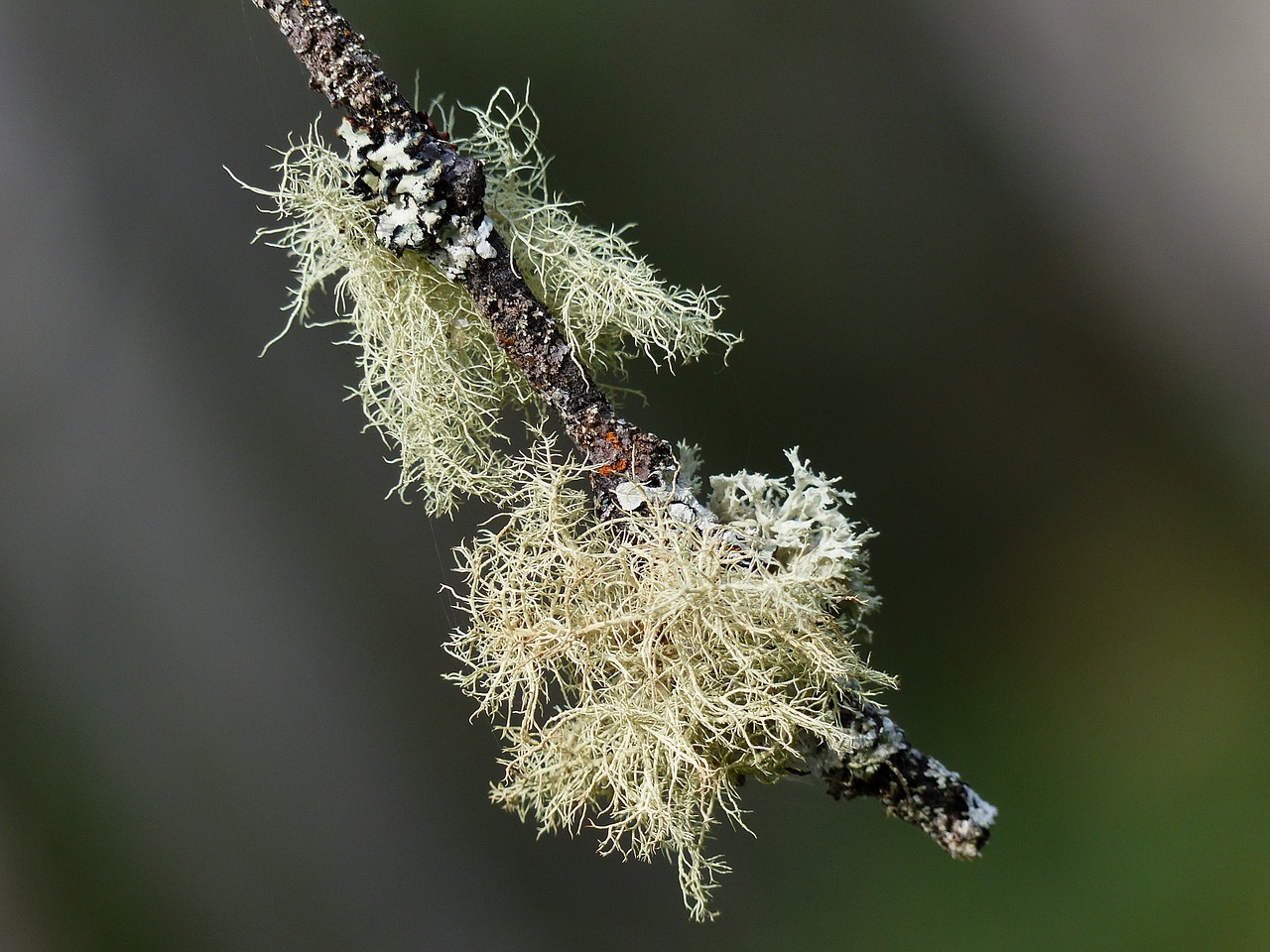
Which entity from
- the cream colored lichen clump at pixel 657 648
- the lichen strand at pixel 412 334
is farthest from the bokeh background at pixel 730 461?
the cream colored lichen clump at pixel 657 648

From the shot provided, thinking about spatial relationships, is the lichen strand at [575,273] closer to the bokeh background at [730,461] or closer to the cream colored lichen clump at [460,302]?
the cream colored lichen clump at [460,302]

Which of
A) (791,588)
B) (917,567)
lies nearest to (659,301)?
(791,588)

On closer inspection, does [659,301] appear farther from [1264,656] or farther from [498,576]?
[1264,656]

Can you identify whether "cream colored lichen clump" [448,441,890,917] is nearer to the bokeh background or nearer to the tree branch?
the tree branch

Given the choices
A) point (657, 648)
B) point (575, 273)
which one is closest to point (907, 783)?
point (657, 648)

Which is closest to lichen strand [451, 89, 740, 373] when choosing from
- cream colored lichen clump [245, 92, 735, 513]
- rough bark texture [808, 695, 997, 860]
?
cream colored lichen clump [245, 92, 735, 513]

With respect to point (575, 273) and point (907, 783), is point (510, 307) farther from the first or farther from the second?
point (907, 783)
